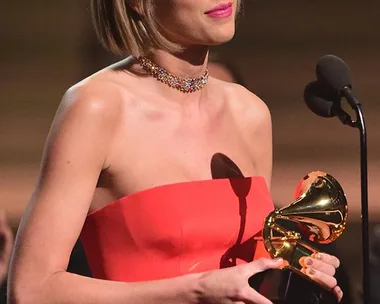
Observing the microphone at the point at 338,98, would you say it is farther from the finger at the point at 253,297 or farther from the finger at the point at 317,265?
the finger at the point at 253,297

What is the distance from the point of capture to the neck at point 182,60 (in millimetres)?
1299

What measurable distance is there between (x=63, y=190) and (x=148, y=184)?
137 mm

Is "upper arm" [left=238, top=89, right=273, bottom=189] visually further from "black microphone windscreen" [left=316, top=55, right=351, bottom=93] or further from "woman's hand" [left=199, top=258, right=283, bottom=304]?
"woman's hand" [left=199, top=258, right=283, bottom=304]

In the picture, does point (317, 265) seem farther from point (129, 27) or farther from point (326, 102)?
point (129, 27)

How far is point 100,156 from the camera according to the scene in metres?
1.20

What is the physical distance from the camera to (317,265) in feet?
3.80

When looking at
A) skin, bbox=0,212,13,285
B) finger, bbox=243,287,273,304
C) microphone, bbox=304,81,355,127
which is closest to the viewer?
finger, bbox=243,287,273,304

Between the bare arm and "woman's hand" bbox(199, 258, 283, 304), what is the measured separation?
3cm

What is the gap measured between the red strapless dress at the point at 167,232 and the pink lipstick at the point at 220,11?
24 centimetres

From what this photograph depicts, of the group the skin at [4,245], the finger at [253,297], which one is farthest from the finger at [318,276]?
the skin at [4,245]

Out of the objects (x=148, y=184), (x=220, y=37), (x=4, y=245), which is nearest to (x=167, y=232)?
(x=148, y=184)

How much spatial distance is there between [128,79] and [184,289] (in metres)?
0.35

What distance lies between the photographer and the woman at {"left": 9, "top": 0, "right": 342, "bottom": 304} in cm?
114

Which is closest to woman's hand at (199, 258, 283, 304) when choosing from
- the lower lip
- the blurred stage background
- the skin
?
the lower lip
